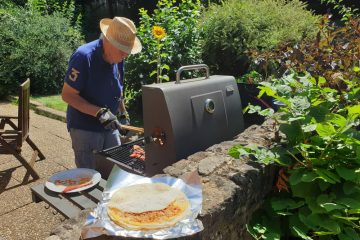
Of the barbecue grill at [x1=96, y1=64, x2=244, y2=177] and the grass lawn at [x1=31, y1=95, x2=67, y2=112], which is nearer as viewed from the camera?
the barbecue grill at [x1=96, y1=64, x2=244, y2=177]

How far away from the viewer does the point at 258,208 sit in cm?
205

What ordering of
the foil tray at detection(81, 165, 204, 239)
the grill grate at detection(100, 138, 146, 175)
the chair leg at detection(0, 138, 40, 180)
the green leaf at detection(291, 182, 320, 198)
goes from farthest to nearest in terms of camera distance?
the chair leg at detection(0, 138, 40, 180), the grill grate at detection(100, 138, 146, 175), the green leaf at detection(291, 182, 320, 198), the foil tray at detection(81, 165, 204, 239)

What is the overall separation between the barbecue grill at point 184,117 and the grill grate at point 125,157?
3 centimetres

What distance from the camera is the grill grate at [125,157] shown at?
2936 millimetres

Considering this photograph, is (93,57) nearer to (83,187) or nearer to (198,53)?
(83,187)

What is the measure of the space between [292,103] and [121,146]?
1985mm

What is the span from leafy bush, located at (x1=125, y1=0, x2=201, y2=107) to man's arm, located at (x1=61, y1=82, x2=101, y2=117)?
2.94 metres

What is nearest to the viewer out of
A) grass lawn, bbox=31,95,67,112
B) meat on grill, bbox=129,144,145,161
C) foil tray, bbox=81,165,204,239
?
foil tray, bbox=81,165,204,239

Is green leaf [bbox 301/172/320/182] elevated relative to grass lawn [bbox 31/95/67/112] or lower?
elevated

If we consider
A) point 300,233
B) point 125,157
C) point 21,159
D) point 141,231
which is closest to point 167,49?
point 21,159

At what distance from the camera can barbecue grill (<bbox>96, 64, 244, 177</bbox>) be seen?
7.75ft

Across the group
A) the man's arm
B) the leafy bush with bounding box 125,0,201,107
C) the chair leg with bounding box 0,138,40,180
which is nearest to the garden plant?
the man's arm

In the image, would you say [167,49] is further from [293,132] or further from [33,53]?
[33,53]

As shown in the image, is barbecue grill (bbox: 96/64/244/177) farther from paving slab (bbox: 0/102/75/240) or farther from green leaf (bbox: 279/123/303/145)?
paving slab (bbox: 0/102/75/240)
